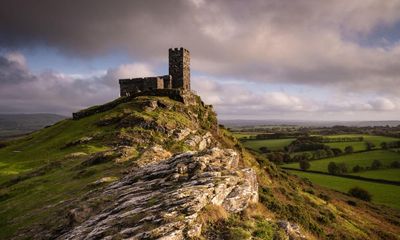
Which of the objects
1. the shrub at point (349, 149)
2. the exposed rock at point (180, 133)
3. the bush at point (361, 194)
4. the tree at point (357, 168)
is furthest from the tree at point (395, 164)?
the exposed rock at point (180, 133)

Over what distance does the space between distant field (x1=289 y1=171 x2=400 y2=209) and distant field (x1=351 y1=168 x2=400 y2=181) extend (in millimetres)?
6687

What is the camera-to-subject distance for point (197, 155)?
23.1 metres

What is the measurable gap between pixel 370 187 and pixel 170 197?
329ft

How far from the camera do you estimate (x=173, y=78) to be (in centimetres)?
6662

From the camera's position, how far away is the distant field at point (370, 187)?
8569 cm

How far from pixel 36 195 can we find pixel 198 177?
1699 cm

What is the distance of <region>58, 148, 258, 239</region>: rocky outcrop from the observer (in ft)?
48.9

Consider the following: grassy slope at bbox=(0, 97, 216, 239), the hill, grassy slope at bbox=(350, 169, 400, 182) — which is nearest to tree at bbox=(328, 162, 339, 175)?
grassy slope at bbox=(350, 169, 400, 182)

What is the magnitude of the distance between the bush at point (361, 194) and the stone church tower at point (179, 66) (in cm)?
5996

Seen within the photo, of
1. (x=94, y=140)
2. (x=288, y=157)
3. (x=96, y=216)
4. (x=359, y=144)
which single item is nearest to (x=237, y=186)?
(x=96, y=216)

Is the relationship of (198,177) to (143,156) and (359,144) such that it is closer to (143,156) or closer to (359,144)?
(143,156)

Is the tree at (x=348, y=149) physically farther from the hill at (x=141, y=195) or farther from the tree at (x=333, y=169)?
the hill at (x=141, y=195)

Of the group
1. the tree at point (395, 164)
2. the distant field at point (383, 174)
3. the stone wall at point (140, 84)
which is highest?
the stone wall at point (140, 84)

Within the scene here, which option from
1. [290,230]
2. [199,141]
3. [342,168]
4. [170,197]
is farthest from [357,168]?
[170,197]
